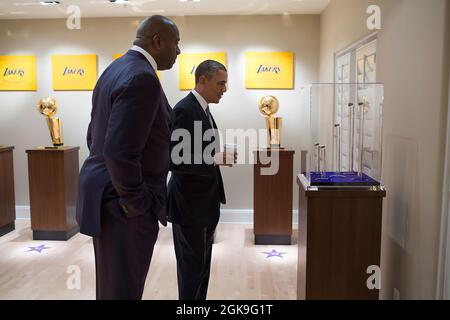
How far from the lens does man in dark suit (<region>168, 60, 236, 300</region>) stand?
2213 millimetres

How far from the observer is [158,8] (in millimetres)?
4926

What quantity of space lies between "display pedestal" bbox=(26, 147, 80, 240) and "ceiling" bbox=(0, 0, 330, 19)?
5.21ft

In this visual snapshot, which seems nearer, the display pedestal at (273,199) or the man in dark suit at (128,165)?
the man in dark suit at (128,165)

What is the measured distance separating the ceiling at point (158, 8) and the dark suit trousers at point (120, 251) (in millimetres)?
3466

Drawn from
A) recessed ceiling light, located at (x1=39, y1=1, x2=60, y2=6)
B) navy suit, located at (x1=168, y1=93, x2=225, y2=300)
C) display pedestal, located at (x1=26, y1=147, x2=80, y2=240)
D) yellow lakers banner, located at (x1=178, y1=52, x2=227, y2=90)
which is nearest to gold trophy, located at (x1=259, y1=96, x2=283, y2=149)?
yellow lakers banner, located at (x1=178, y1=52, x2=227, y2=90)

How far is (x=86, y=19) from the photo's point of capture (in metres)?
5.34

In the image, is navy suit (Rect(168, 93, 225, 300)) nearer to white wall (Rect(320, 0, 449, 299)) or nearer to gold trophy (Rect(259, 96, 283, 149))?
white wall (Rect(320, 0, 449, 299))

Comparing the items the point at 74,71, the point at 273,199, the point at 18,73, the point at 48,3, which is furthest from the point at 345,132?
the point at 18,73

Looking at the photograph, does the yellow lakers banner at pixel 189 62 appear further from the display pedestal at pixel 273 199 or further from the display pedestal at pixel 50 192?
the display pedestal at pixel 50 192

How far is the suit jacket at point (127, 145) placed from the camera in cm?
151

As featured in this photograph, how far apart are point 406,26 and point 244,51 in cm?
305

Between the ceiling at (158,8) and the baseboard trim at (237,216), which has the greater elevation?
the ceiling at (158,8)

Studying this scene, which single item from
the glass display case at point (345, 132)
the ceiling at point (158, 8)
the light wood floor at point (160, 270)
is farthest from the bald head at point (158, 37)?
the ceiling at point (158, 8)

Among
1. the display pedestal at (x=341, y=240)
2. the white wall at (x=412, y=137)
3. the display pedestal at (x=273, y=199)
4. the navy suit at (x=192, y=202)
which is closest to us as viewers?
the white wall at (x=412, y=137)
